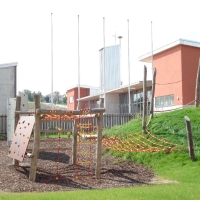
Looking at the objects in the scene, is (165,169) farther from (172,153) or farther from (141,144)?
(141,144)

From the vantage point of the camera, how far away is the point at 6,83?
86.5 ft

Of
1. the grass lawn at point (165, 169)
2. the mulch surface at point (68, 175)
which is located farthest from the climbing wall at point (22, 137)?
the grass lawn at point (165, 169)

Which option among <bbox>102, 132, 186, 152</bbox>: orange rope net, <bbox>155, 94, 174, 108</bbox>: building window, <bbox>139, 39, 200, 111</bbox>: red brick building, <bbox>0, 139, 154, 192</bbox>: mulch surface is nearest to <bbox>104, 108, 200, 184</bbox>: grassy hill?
<bbox>102, 132, 186, 152</bbox>: orange rope net

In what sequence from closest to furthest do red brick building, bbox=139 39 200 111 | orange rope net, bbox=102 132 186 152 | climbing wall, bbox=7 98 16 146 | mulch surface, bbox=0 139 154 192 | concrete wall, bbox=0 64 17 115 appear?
mulch surface, bbox=0 139 154 192 → orange rope net, bbox=102 132 186 152 → climbing wall, bbox=7 98 16 146 → red brick building, bbox=139 39 200 111 → concrete wall, bbox=0 64 17 115

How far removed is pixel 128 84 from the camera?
3127 cm

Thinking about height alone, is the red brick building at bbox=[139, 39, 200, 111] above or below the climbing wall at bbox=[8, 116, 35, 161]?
above

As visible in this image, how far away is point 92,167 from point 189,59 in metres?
16.2

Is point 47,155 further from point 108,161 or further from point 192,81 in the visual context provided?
point 192,81

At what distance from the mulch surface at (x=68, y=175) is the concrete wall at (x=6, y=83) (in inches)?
496

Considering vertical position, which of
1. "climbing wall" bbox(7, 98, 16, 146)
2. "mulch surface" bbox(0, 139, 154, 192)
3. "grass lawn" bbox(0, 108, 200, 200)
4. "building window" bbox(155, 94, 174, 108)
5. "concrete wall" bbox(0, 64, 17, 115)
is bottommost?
"mulch surface" bbox(0, 139, 154, 192)

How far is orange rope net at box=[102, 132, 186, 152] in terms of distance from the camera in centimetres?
1347

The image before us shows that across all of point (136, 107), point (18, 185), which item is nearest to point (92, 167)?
point (18, 185)

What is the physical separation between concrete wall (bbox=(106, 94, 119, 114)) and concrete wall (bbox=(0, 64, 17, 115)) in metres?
12.3

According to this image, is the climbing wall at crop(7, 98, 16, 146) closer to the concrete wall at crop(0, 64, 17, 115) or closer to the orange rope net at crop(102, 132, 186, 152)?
the orange rope net at crop(102, 132, 186, 152)
